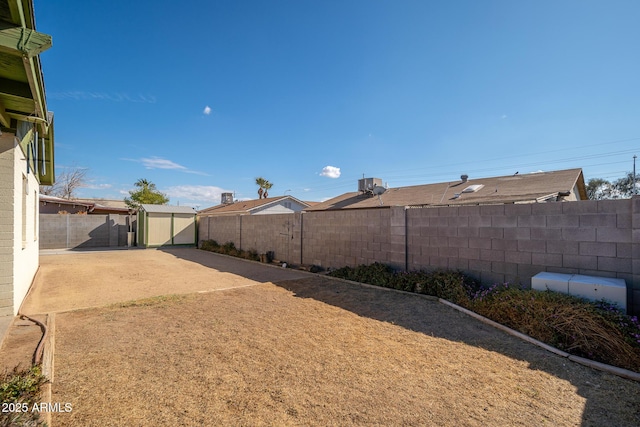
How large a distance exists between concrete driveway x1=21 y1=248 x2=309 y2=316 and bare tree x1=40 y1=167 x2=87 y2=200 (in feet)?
85.6

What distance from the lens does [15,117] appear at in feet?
13.7

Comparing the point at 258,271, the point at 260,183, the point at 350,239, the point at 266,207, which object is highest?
the point at 260,183

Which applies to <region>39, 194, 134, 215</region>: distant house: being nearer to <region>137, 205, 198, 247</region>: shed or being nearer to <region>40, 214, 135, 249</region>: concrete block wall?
<region>40, 214, 135, 249</region>: concrete block wall

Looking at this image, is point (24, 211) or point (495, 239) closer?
A: point (495, 239)

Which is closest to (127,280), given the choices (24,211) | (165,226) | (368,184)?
(24,211)

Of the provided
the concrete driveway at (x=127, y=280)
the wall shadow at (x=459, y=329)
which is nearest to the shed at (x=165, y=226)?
the concrete driveway at (x=127, y=280)

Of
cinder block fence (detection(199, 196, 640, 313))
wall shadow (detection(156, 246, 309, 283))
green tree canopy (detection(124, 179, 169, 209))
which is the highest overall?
green tree canopy (detection(124, 179, 169, 209))

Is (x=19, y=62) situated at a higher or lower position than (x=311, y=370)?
higher

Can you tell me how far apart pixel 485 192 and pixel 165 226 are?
699 inches

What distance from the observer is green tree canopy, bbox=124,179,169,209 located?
30422 millimetres

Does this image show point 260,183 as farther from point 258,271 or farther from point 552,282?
point 552,282

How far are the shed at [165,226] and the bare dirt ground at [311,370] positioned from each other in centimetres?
1290

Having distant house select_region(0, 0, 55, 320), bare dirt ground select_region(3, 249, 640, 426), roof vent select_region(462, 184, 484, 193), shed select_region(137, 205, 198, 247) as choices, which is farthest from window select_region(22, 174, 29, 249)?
roof vent select_region(462, 184, 484, 193)

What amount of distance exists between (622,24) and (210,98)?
1256cm
